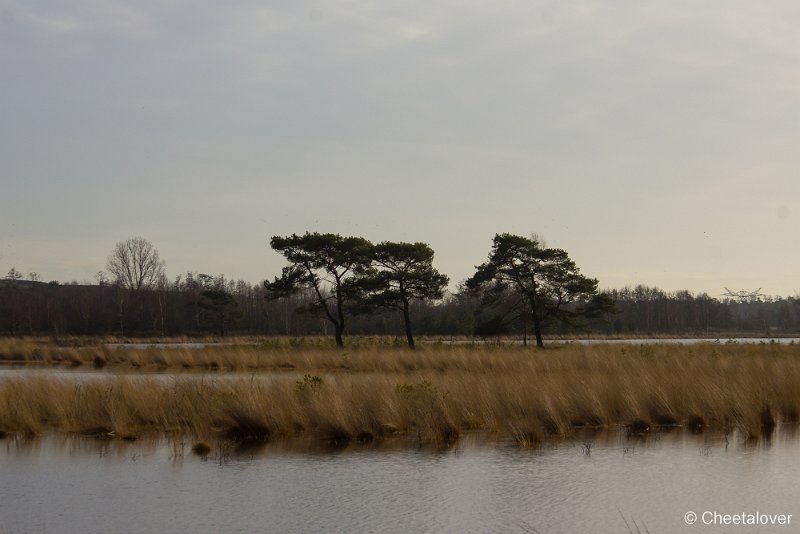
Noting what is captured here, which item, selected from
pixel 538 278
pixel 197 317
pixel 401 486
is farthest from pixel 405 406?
pixel 197 317

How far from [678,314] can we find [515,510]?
4745 inches

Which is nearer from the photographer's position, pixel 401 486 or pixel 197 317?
pixel 401 486

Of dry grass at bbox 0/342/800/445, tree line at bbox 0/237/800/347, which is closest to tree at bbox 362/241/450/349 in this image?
tree line at bbox 0/237/800/347

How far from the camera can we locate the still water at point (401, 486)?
7.86 metres

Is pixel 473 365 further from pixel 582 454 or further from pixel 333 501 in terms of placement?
pixel 333 501

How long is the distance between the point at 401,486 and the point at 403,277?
3004 centimetres

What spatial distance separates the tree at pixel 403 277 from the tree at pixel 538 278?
257 centimetres

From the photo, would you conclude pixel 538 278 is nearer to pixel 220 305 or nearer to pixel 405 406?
pixel 405 406

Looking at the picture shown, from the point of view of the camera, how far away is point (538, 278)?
38062 mm

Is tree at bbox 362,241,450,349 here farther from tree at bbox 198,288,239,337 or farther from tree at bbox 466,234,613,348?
tree at bbox 198,288,239,337

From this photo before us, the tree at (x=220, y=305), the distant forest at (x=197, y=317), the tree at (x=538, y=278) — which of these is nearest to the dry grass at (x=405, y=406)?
the tree at (x=538, y=278)

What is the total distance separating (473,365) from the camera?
953 inches

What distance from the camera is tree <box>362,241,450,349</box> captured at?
39094mm

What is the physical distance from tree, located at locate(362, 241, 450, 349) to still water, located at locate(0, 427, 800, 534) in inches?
1053
